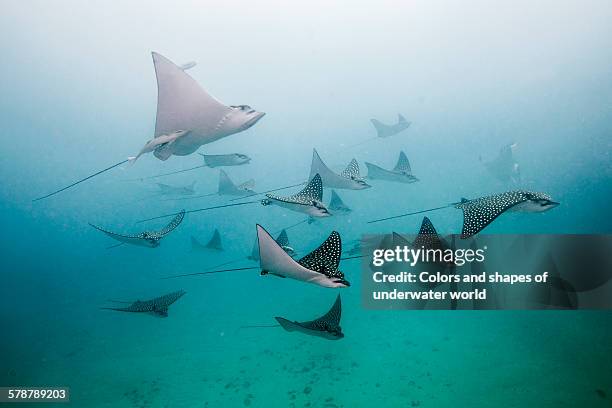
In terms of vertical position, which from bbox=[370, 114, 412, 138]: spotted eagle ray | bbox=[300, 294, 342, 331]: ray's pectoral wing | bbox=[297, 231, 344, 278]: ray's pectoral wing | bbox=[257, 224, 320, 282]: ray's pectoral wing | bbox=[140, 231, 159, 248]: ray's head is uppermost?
bbox=[370, 114, 412, 138]: spotted eagle ray

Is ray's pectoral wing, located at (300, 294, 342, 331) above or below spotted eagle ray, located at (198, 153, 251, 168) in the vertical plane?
below

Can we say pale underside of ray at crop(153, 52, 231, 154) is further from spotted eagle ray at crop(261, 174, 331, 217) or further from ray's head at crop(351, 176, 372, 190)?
ray's head at crop(351, 176, 372, 190)

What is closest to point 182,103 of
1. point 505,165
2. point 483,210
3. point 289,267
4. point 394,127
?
point 289,267

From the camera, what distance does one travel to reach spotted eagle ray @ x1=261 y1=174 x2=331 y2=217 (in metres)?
4.13

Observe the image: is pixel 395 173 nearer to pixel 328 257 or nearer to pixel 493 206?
pixel 493 206

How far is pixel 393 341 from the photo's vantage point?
932 cm

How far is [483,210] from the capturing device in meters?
3.47

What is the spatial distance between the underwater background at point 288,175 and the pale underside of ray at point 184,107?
348 cm

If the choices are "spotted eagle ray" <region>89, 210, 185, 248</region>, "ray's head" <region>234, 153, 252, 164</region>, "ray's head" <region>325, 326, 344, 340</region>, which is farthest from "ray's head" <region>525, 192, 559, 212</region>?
"ray's head" <region>234, 153, 252, 164</region>

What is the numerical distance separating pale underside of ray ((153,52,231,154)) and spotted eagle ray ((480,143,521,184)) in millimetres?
9482

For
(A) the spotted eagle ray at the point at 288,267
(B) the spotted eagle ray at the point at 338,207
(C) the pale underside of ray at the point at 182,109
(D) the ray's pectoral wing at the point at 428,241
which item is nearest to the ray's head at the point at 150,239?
(C) the pale underside of ray at the point at 182,109

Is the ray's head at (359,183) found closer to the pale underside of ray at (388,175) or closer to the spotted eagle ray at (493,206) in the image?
the pale underside of ray at (388,175)

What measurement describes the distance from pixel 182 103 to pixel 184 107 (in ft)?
0.15

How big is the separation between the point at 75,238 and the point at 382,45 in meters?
45.6
